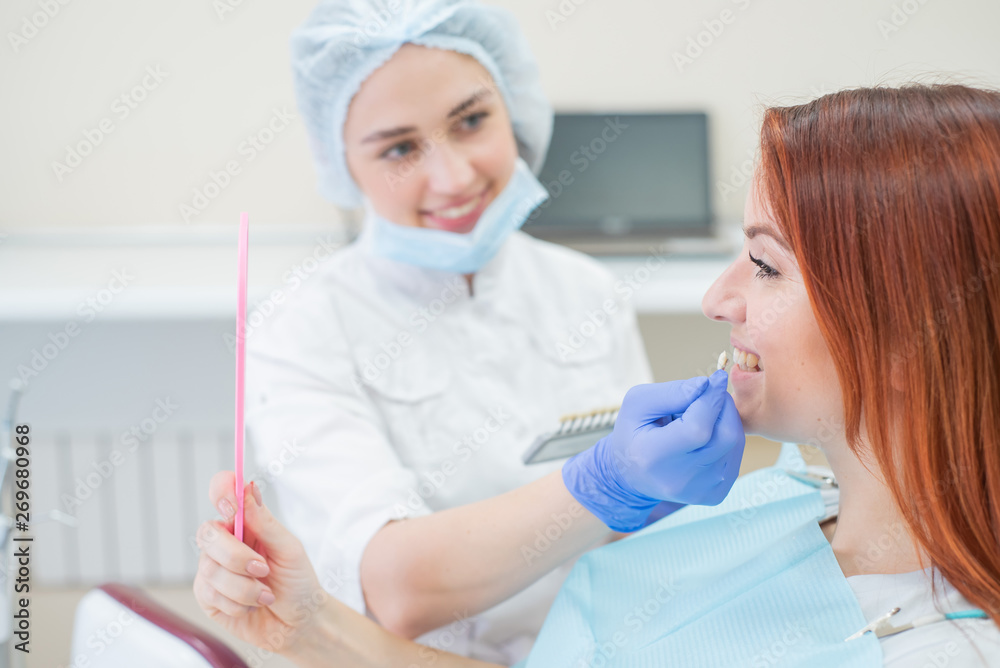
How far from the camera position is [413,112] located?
124 cm

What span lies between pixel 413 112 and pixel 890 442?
841 millimetres

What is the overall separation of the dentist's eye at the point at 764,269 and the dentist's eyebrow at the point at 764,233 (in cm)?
3

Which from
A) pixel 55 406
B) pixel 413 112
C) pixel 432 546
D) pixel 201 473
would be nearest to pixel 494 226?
pixel 413 112

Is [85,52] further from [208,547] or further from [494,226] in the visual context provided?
[208,547]

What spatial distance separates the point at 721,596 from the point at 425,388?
60 cm

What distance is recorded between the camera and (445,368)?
4.52 ft

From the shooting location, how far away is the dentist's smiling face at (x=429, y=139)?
1241 millimetres
